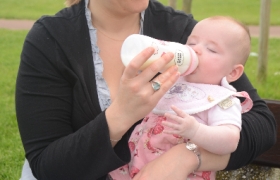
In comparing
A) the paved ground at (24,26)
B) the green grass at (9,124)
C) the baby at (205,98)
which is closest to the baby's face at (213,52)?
the baby at (205,98)

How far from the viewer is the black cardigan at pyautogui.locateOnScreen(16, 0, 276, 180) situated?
182 centimetres

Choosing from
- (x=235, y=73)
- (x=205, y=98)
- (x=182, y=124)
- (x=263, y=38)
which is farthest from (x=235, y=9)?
(x=182, y=124)

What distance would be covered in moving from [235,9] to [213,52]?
1446cm

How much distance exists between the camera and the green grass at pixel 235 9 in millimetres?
13859

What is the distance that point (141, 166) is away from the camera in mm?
1924

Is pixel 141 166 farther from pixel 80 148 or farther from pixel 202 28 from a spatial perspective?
pixel 202 28

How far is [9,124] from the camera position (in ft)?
15.7

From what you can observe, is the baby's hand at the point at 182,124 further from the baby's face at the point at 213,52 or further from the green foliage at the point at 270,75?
the green foliage at the point at 270,75

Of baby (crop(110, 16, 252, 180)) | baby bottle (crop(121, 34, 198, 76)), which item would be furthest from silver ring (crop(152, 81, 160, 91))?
baby (crop(110, 16, 252, 180))

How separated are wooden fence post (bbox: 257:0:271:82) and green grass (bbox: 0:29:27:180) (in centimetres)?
299

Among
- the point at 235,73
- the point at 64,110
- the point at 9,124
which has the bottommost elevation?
the point at 9,124

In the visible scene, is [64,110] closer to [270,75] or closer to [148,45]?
[148,45]

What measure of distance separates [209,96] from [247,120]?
0.30 meters

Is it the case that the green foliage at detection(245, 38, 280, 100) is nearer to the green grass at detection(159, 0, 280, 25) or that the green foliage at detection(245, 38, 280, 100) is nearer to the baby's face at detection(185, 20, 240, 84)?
the baby's face at detection(185, 20, 240, 84)
